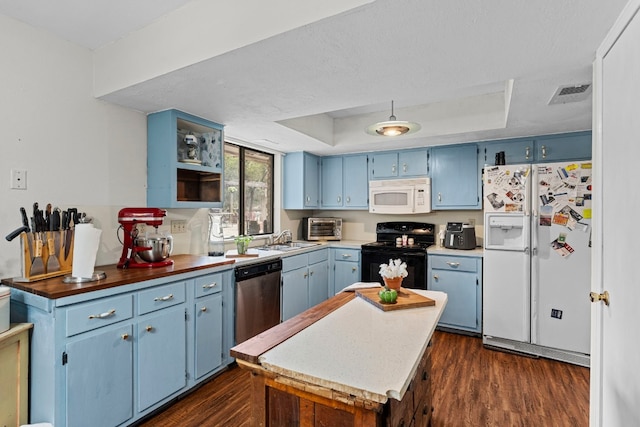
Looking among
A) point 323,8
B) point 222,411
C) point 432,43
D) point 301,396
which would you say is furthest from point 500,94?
point 222,411

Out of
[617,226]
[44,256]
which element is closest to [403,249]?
[617,226]

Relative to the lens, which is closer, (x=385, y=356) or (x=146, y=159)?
(x=385, y=356)

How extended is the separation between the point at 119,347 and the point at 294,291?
1.88 meters

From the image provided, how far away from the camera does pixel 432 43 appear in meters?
1.56

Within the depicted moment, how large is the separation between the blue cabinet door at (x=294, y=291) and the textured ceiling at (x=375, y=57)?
5.27 ft

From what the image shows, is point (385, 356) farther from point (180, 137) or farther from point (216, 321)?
point (180, 137)

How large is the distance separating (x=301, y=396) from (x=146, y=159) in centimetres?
233

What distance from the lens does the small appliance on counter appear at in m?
3.58

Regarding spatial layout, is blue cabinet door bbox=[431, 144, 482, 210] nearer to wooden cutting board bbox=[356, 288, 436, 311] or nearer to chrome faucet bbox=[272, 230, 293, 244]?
chrome faucet bbox=[272, 230, 293, 244]

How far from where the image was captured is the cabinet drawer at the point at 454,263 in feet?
11.1

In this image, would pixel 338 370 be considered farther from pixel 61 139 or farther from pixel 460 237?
pixel 460 237

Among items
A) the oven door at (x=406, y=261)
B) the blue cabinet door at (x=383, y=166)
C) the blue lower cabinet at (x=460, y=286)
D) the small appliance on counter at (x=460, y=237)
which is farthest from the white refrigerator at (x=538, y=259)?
the blue cabinet door at (x=383, y=166)

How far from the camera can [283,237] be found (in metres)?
4.19

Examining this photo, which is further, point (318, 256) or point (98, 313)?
point (318, 256)
